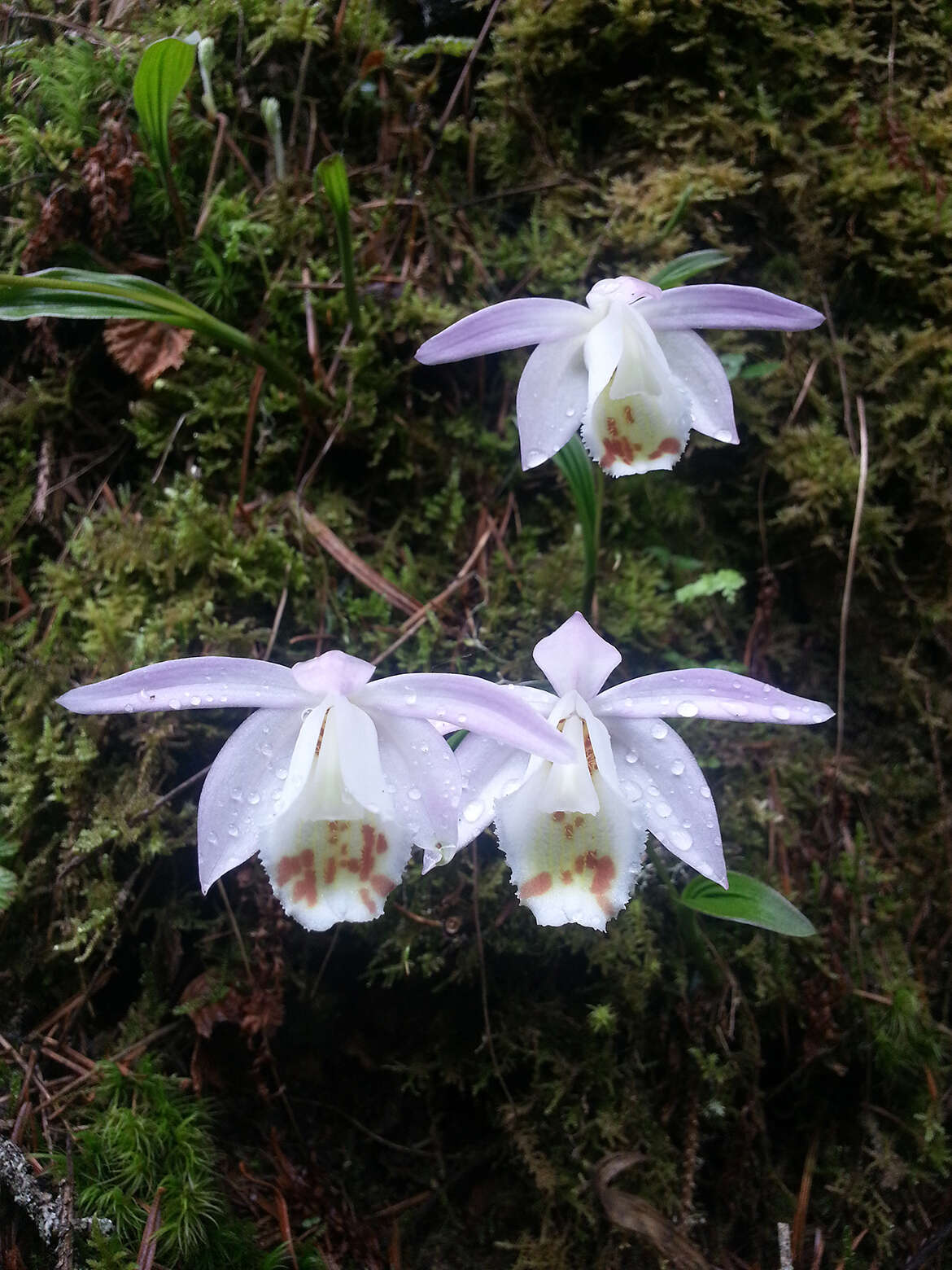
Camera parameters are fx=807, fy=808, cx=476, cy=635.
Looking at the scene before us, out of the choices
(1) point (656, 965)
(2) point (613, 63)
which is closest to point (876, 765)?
(1) point (656, 965)

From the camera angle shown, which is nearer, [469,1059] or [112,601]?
[469,1059]

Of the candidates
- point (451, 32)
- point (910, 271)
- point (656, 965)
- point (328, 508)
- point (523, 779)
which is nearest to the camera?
point (523, 779)

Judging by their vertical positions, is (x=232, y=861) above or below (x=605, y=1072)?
above

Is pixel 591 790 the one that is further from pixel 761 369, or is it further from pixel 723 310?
pixel 761 369

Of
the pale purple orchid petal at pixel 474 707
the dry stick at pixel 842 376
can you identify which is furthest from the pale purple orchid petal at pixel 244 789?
the dry stick at pixel 842 376

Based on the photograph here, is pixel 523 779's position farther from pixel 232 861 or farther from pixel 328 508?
pixel 328 508

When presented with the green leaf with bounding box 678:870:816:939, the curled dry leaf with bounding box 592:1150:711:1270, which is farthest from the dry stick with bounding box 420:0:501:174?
the curled dry leaf with bounding box 592:1150:711:1270
